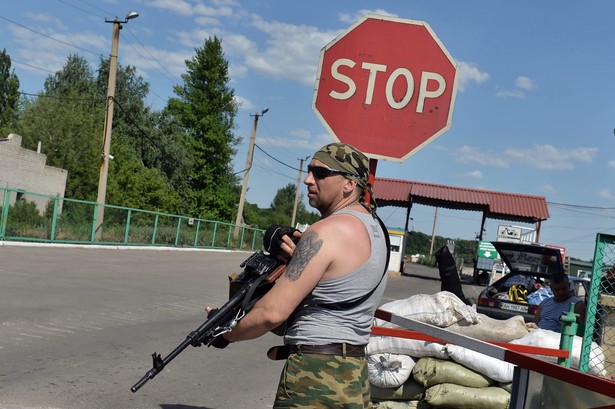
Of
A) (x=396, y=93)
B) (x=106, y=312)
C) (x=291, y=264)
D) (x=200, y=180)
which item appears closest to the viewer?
(x=291, y=264)

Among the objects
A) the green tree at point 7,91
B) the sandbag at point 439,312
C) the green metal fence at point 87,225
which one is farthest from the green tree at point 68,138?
the sandbag at point 439,312

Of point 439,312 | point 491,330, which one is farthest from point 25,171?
point 491,330

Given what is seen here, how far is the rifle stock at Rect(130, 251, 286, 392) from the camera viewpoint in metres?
3.10

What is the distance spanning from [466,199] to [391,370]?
128ft

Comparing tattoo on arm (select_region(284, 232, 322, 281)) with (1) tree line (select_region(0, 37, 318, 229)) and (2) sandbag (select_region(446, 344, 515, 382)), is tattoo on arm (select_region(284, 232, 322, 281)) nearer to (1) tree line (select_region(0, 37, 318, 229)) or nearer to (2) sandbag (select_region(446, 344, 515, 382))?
(2) sandbag (select_region(446, 344, 515, 382))

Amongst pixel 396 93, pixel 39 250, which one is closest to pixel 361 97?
pixel 396 93

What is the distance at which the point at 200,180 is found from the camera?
207 feet

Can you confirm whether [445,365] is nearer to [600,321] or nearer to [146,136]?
[600,321]

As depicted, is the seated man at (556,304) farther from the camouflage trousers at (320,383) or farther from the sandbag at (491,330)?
the camouflage trousers at (320,383)

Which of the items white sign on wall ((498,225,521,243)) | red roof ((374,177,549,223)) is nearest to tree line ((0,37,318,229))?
red roof ((374,177,549,223))

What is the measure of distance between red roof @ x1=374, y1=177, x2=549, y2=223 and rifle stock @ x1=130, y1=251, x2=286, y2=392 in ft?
130

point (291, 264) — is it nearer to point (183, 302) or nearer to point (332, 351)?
point (332, 351)

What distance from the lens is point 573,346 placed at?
15.9 ft

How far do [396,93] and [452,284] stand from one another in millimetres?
6025
